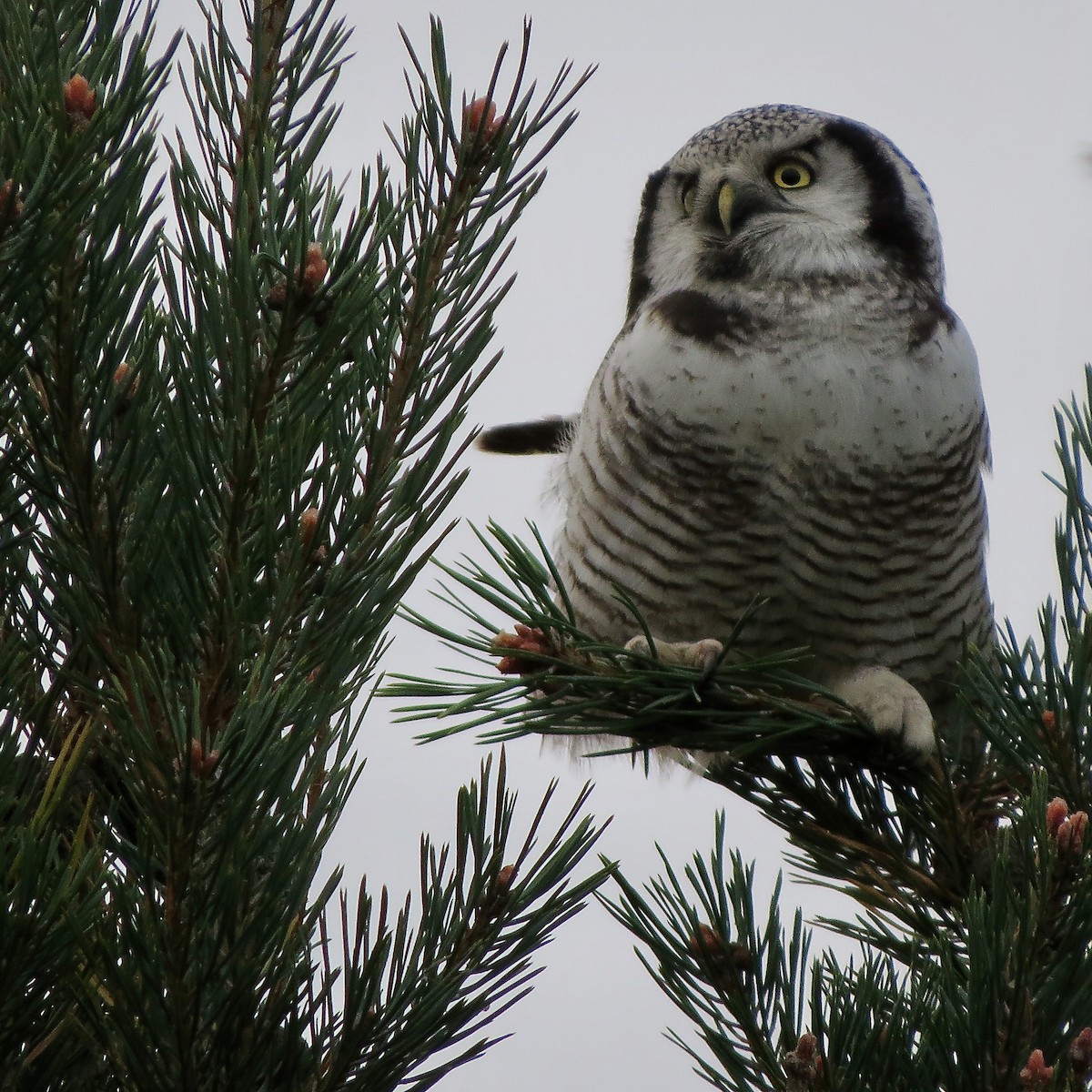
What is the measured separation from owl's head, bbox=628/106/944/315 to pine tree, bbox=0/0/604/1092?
57.7 inches

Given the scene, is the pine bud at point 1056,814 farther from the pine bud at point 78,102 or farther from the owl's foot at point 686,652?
the pine bud at point 78,102

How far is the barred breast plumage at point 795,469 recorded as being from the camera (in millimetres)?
1984

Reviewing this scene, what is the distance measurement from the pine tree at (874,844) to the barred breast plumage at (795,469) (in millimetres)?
322

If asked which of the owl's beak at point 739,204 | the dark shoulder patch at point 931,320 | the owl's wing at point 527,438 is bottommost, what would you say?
the dark shoulder patch at point 931,320

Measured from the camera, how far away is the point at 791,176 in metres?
2.52

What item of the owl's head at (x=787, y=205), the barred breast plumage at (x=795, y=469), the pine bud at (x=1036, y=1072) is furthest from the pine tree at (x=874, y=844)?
the owl's head at (x=787, y=205)

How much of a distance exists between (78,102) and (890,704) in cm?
127

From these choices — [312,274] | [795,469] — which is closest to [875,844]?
[795,469]

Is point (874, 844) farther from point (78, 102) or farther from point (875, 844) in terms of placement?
point (78, 102)

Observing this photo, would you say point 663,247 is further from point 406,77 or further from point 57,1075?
point 57,1075

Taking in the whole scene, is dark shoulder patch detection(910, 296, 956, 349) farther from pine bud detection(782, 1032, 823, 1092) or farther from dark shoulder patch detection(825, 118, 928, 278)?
pine bud detection(782, 1032, 823, 1092)

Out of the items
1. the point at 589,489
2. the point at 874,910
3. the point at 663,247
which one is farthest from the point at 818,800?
the point at 663,247

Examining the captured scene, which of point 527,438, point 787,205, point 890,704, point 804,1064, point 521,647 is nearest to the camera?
point 804,1064

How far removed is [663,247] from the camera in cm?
259
